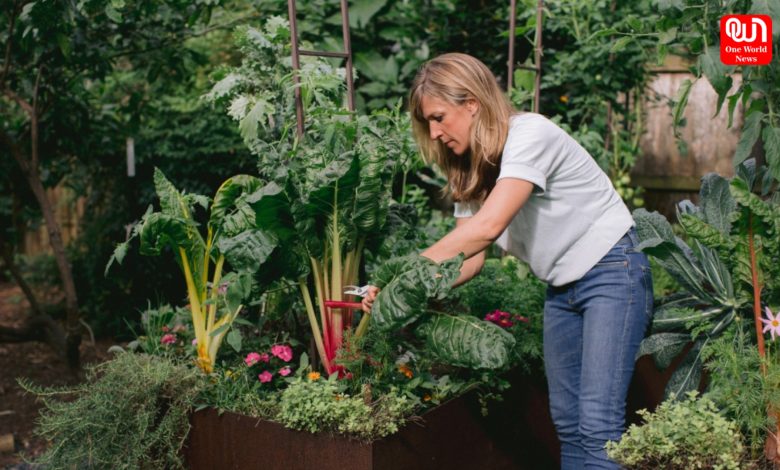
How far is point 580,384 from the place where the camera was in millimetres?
2805

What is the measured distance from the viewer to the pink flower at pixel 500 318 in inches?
137

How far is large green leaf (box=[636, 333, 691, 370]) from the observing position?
277 centimetres

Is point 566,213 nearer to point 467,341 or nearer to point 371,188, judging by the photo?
point 467,341

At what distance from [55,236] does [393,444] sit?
9.49 ft

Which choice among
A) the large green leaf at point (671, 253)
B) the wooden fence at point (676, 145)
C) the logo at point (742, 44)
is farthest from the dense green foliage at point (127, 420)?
the wooden fence at point (676, 145)

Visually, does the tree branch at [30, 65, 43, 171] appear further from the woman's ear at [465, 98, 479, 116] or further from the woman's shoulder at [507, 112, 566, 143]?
the woman's shoulder at [507, 112, 566, 143]

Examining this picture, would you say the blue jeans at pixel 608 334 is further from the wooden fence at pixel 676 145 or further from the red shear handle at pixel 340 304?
the wooden fence at pixel 676 145

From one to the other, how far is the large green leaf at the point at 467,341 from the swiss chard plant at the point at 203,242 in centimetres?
68

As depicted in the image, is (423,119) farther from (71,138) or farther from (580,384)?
(71,138)

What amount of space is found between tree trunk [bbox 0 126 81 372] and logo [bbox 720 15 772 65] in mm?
3612

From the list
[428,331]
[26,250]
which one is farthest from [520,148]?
[26,250]

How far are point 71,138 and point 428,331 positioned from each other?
337 centimetres

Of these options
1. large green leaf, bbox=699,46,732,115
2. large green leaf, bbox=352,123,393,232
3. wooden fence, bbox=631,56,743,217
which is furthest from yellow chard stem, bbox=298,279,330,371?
wooden fence, bbox=631,56,743,217

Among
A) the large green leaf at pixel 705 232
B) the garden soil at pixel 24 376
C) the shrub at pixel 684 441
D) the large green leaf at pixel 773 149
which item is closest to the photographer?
the shrub at pixel 684 441
